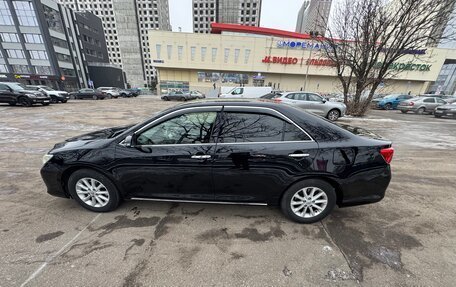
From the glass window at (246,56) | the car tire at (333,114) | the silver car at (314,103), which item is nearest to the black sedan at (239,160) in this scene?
the silver car at (314,103)

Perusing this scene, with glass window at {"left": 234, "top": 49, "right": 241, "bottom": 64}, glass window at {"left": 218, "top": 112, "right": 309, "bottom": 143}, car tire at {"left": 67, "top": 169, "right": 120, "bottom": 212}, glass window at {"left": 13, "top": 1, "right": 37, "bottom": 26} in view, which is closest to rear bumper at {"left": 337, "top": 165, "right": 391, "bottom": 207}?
glass window at {"left": 218, "top": 112, "right": 309, "bottom": 143}

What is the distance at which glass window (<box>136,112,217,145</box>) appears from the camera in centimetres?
249

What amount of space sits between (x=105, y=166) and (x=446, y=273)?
4.04 m

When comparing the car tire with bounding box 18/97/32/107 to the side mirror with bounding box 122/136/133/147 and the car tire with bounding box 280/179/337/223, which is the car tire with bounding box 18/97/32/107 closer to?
the side mirror with bounding box 122/136/133/147

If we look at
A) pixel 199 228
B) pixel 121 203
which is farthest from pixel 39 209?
pixel 199 228

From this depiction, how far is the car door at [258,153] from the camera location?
2348 millimetres

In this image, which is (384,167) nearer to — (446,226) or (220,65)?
(446,226)

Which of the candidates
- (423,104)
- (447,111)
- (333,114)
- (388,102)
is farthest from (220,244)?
(388,102)

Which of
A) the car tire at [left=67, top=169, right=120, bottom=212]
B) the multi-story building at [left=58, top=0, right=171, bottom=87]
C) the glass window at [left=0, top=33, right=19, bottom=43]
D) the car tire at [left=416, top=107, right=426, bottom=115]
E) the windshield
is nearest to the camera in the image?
the car tire at [left=67, top=169, right=120, bottom=212]

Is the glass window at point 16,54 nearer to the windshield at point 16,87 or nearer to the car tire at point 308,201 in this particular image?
the windshield at point 16,87

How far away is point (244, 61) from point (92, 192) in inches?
1637

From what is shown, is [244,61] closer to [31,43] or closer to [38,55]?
[38,55]

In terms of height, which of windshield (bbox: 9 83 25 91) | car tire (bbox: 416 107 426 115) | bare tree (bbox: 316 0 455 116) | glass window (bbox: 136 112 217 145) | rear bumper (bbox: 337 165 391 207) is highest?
bare tree (bbox: 316 0 455 116)

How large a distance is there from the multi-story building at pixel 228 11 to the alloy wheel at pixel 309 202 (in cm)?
7871
